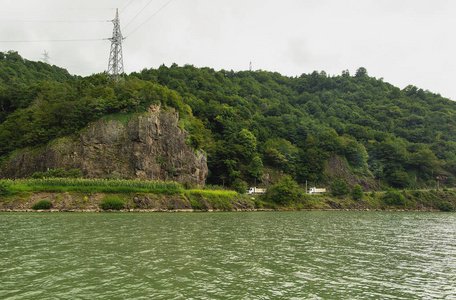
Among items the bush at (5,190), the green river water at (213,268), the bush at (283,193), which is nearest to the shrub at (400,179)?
the bush at (283,193)

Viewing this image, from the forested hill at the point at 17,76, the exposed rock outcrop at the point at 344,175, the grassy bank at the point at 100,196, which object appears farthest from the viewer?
the exposed rock outcrop at the point at 344,175

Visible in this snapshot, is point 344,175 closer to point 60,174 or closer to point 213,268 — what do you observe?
point 60,174

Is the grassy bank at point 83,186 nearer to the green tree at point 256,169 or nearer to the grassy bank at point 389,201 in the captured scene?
the green tree at point 256,169

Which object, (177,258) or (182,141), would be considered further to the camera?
(182,141)

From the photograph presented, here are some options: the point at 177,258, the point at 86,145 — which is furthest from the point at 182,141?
the point at 177,258

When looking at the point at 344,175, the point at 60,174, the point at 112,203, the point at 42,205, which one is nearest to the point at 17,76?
the point at 60,174

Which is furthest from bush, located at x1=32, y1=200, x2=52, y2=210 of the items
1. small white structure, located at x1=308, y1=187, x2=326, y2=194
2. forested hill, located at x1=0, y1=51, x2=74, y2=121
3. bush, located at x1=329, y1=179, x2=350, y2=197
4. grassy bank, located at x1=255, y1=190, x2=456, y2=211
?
bush, located at x1=329, y1=179, x2=350, y2=197

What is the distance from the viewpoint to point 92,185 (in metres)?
60.9

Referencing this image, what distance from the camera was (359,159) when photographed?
399 ft

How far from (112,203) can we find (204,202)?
2049 cm

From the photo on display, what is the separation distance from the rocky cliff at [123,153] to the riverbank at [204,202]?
12.2 metres

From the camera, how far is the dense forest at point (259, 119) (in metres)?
82.4

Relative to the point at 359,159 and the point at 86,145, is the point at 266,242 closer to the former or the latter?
the point at 86,145

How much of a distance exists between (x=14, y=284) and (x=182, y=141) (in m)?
72.4
